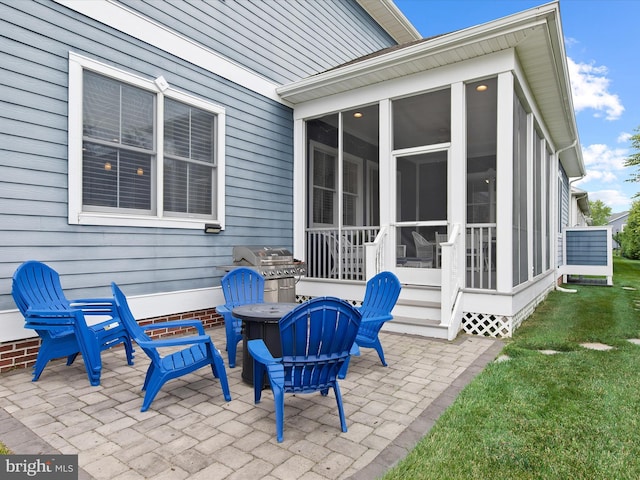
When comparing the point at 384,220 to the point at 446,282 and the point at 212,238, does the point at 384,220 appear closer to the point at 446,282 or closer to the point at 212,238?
the point at 446,282

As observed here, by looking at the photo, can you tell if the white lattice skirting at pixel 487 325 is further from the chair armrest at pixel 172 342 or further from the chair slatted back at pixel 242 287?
the chair armrest at pixel 172 342

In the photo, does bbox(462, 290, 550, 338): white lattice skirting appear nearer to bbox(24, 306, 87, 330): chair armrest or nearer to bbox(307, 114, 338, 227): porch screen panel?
bbox(307, 114, 338, 227): porch screen panel

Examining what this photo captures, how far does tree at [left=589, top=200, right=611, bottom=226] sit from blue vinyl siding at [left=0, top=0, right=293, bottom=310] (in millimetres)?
55980

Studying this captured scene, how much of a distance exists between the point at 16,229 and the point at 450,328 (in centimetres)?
489

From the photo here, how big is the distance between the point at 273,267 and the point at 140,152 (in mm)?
2330

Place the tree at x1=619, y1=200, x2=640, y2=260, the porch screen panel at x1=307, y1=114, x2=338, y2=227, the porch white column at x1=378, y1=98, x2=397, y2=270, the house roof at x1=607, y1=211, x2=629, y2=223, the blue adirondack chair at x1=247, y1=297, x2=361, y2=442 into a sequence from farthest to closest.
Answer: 1. the house roof at x1=607, y1=211, x2=629, y2=223
2. the tree at x1=619, y1=200, x2=640, y2=260
3. the porch screen panel at x1=307, y1=114, x2=338, y2=227
4. the porch white column at x1=378, y1=98, x2=397, y2=270
5. the blue adirondack chair at x1=247, y1=297, x2=361, y2=442

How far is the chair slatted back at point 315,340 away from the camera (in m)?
2.44

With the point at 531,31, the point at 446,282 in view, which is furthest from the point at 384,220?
the point at 531,31

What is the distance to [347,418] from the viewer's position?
2752mm

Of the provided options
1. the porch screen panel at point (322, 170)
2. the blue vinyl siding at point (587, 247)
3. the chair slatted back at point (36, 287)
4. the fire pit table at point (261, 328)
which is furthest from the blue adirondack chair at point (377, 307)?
the blue vinyl siding at point (587, 247)

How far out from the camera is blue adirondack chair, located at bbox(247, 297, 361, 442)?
2.43 metres

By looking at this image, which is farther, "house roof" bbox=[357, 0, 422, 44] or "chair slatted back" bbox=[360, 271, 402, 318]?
"house roof" bbox=[357, 0, 422, 44]

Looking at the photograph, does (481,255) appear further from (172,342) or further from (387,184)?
(172,342)

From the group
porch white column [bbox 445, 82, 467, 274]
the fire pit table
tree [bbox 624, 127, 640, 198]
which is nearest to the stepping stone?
porch white column [bbox 445, 82, 467, 274]
